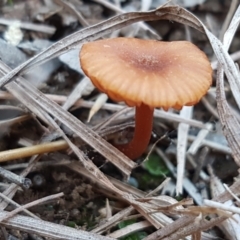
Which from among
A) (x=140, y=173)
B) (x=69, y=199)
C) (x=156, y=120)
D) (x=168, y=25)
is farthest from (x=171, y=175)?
(x=168, y=25)

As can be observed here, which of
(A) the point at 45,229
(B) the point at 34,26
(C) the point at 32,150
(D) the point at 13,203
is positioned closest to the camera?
(A) the point at 45,229

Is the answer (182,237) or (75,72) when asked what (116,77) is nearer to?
(182,237)

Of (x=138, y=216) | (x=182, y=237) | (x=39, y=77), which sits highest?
(x=39, y=77)

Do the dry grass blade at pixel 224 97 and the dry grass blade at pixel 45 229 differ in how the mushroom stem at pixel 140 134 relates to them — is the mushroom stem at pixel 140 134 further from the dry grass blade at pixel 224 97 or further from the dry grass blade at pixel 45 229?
the dry grass blade at pixel 45 229

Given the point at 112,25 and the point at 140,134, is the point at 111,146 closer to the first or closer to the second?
the point at 140,134

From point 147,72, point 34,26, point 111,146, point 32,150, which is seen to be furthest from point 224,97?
point 34,26

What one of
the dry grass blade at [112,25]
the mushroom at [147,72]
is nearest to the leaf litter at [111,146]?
the dry grass blade at [112,25]

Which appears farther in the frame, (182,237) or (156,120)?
(156,120)
